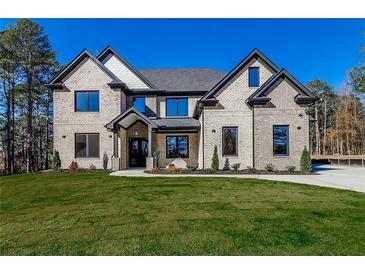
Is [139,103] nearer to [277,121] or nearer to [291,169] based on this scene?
[277,121]

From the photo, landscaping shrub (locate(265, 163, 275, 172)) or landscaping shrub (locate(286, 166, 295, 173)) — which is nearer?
landscaping shrub (locate(286, 166, 295, 173))

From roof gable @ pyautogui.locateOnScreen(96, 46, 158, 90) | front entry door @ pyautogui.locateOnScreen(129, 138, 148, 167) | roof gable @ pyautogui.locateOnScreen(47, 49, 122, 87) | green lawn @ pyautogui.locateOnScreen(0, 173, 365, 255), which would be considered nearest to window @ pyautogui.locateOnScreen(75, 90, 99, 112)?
roof gable @ pyautogui.locateOnScreen(47, 49, 122, 87)

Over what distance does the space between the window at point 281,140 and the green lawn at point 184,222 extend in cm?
675

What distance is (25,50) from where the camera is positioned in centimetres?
2498

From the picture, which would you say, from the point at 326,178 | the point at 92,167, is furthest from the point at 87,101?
the point at 326,178

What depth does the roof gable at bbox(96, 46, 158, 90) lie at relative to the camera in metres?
19.5

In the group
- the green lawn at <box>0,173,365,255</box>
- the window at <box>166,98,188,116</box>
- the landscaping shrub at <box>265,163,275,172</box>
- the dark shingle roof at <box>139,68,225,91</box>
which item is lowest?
the green lawn at <box>0,173,365,255</box>

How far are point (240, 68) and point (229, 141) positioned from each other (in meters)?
5.09

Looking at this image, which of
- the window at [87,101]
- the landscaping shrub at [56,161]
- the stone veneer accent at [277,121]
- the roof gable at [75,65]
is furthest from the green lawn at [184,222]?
the roof gable at [75,65]

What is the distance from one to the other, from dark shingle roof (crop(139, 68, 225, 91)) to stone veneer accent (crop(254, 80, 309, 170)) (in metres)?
5.87

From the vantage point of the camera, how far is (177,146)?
19422mm

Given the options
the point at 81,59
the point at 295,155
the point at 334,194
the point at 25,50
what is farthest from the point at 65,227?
the point at 25,50

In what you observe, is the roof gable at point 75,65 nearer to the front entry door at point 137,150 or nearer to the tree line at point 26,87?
the front entry door at point 137,150

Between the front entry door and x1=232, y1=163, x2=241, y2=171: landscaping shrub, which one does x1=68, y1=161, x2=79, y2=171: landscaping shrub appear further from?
x1=232, y1=163, x2=241, y2=171: landscaping shrub
